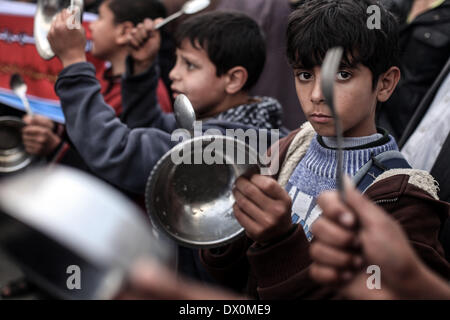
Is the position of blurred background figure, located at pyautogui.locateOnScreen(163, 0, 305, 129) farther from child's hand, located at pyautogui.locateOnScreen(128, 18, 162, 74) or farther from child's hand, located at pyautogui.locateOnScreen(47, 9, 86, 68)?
child's hand, located at pyautogui.locateOnScreen(47, 9, 86, 68)

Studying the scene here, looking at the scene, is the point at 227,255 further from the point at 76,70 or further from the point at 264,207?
the point at 76,70

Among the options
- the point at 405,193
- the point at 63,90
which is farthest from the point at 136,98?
the point at 405,193

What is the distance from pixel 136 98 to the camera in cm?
186

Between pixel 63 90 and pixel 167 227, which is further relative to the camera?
pixel 63 90

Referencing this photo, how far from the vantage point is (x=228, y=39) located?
5.63 feet

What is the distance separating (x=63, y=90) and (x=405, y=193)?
1103 millimetres

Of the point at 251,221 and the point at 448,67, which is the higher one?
the point at 448,67

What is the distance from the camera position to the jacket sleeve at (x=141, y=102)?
1.87 m

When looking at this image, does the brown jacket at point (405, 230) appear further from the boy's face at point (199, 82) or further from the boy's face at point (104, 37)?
the boy's face at point (104, 37)

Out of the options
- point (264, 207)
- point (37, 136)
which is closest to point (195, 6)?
point (37, 136)

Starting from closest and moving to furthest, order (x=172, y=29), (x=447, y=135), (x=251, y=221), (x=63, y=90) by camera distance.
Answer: (x=251, y=221) < (x=447, y=135) < (x=63, y=90) < (x=172, y=29)

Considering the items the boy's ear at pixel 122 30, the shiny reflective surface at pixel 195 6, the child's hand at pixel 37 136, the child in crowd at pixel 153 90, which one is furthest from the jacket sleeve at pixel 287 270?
the boy's ear at pixel 122 30

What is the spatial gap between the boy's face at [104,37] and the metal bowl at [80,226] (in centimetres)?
173

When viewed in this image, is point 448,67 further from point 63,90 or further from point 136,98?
point 63,90
